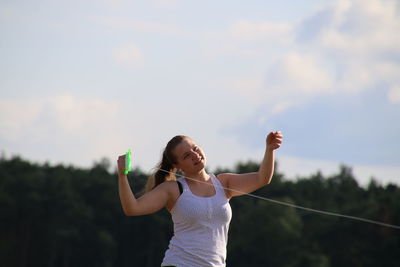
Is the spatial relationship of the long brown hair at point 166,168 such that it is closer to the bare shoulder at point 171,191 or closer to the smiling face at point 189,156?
the smiling face at point 189,156

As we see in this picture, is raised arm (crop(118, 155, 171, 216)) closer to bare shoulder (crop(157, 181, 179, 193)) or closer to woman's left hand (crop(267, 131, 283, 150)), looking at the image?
bare shoulder (crop(157, 181, 179, 193))

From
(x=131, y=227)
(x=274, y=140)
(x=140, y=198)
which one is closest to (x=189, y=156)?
(x=140, y=198)

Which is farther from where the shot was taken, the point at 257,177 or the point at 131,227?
the point at 131,227

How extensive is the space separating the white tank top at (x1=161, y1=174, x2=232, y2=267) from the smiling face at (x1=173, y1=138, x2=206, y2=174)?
0.79 ft

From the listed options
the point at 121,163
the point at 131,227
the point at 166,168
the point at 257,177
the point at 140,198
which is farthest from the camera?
the point at 131,227

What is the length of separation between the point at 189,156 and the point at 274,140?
0.67 metres

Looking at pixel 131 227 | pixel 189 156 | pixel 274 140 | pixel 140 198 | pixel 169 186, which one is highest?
pixel 131 227

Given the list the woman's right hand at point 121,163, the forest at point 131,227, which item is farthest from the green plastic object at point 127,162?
the forest at point 131,227

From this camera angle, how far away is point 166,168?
8.11m

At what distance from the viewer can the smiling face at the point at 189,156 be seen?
7855 millimetres

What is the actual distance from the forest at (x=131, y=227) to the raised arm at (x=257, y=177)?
76.8 meters

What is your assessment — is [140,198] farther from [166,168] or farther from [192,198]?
[166,168]

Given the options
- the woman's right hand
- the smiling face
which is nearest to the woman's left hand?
→ the smiling face

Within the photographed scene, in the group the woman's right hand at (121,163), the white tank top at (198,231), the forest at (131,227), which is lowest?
the white tank top at (198,231)
